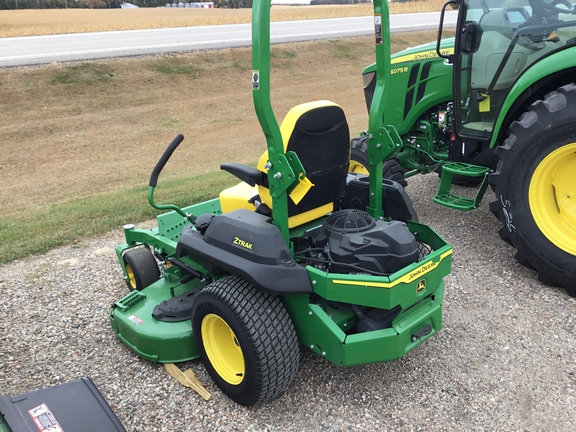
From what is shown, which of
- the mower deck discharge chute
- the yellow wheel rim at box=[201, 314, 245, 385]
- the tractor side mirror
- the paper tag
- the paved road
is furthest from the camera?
the paved road

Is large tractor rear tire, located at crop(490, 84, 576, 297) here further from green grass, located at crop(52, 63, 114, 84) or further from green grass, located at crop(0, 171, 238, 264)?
green grass, located at crop(52, 63, 114, 84)

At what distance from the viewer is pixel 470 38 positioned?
4316mm

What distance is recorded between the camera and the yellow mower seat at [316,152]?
2.54 meters

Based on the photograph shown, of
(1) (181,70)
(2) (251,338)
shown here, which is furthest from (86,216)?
(1) (181,70)

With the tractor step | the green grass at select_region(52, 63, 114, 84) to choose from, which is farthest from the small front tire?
the green grass at select_region(52, 63, 114, 84)

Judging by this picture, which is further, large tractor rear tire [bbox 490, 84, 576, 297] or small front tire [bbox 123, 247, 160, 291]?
small front tire [bbox 123, 247, 160, 291]

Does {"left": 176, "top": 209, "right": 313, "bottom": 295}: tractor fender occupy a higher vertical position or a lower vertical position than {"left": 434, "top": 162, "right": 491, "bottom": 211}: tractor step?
higher

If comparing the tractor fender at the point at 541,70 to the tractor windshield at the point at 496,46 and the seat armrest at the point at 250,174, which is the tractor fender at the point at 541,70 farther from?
the seat armrest at the point at 250,174

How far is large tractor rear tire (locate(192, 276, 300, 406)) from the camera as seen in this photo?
2.43 m

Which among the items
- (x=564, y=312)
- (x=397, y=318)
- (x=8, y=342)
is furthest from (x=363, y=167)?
(x=8, y=342)

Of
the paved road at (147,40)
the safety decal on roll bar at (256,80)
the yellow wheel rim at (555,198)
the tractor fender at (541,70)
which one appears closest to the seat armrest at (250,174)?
the safety decal on roll bar at (256,80)

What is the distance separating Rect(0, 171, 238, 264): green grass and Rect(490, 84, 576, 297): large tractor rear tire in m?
3.42

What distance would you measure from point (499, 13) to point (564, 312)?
8.29 feet

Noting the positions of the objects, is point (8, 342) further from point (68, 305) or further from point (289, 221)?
point (289, 221)
